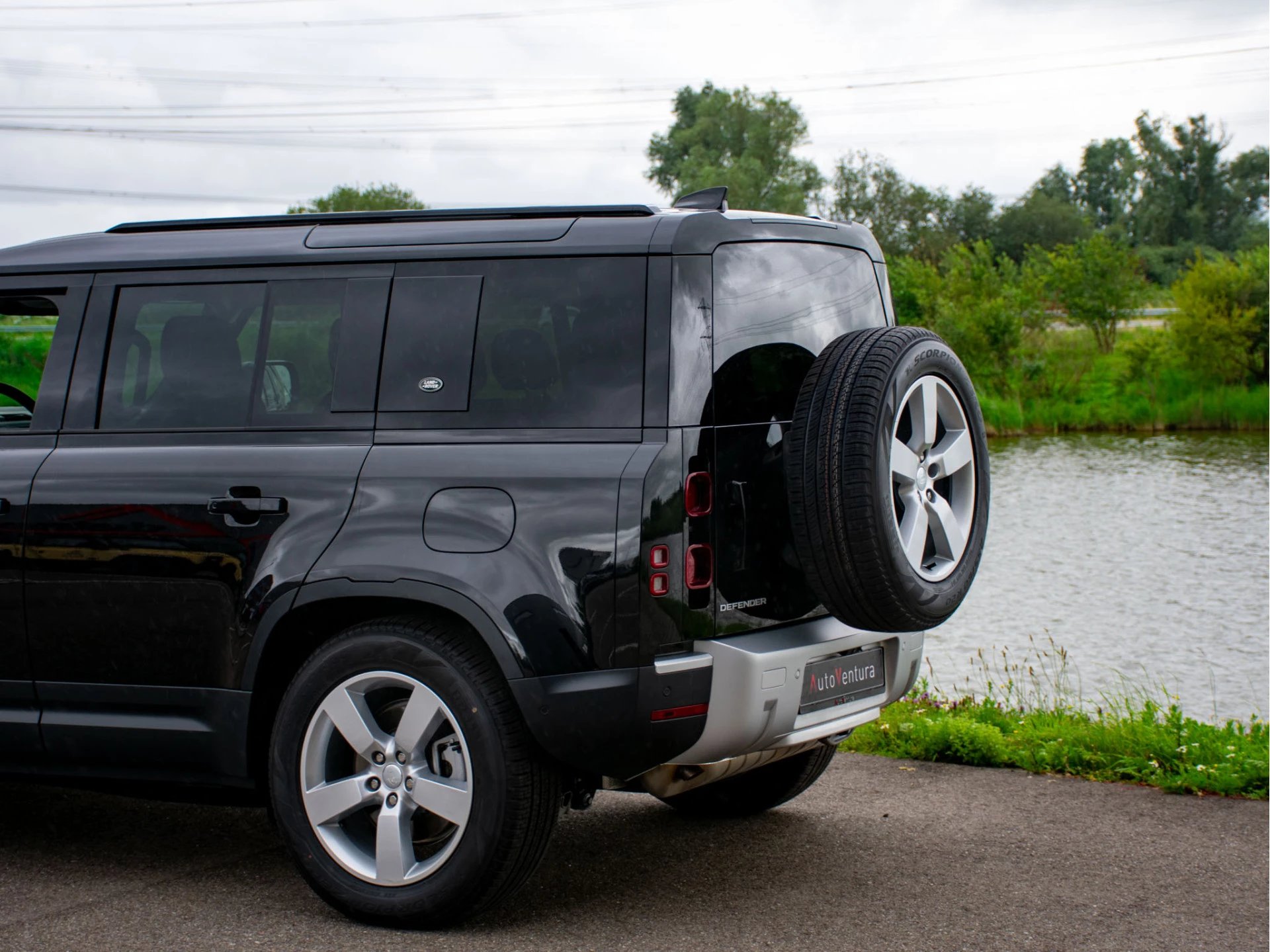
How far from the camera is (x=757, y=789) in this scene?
16.8ft

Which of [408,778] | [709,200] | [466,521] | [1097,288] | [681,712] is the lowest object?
[408,778]

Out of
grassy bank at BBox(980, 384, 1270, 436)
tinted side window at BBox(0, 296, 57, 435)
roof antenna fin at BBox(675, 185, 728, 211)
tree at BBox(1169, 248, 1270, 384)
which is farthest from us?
tree at BBox(1169, 248, 1270, 384)

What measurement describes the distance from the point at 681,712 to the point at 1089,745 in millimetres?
3082

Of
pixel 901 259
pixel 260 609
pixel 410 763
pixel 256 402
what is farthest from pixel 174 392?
pixel 901 259

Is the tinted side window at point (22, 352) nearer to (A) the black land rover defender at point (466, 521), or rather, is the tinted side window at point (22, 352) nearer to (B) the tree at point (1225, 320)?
(A) the black land rover defender at point (466, 521)

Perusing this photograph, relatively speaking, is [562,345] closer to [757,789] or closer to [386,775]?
[386,775]

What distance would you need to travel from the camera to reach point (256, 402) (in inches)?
165

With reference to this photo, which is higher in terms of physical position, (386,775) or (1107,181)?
(1107,181)

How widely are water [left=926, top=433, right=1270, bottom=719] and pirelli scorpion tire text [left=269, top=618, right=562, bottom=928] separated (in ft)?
20.9

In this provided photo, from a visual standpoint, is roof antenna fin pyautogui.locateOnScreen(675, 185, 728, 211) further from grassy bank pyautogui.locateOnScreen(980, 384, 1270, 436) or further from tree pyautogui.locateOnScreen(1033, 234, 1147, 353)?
tree pyautogui.locateOnScreen(1033, 234, 1147, 353)

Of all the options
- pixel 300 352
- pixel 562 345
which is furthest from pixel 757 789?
pixel 300 352

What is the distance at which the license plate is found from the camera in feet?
13.0

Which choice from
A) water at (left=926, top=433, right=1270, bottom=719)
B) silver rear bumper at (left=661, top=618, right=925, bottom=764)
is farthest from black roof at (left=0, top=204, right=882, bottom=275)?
water at (left=926, top=433, right=1270, bottom=719)

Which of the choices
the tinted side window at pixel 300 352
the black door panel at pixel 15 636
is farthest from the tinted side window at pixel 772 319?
the black door panel at pixel 15 636
